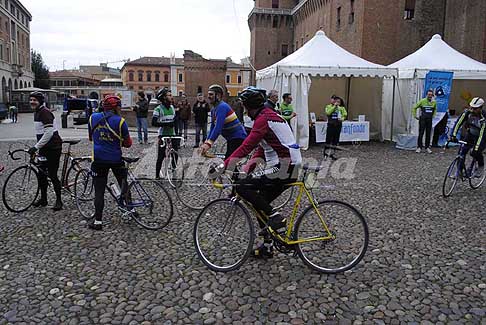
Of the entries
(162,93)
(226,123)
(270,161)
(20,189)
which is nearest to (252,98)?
(270,161)

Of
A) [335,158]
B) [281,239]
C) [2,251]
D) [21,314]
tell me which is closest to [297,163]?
[281,239]

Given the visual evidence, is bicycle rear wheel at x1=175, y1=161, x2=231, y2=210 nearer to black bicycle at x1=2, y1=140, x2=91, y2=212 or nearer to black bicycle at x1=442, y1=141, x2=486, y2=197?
black bicycle at x1=2, y1=140, x2=91, y2=212

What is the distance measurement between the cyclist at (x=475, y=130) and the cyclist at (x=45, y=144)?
693 cm

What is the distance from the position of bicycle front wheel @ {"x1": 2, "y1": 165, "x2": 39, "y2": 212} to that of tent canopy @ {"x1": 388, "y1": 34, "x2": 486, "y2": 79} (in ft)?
45.8

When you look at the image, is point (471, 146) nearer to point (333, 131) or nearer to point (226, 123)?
point (226, 123)

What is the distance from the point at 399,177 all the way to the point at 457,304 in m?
6.48

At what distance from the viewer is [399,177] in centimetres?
1003

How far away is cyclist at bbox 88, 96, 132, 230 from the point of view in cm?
571

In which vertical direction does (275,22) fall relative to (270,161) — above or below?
above

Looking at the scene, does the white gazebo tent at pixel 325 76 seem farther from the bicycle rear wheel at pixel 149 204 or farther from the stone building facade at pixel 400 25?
the stone building facade at pixel 400 25

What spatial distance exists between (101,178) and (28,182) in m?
1.73

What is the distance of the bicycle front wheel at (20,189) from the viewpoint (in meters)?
6.57

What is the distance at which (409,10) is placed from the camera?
3341 cm

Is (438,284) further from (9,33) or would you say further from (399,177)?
(9,33)
